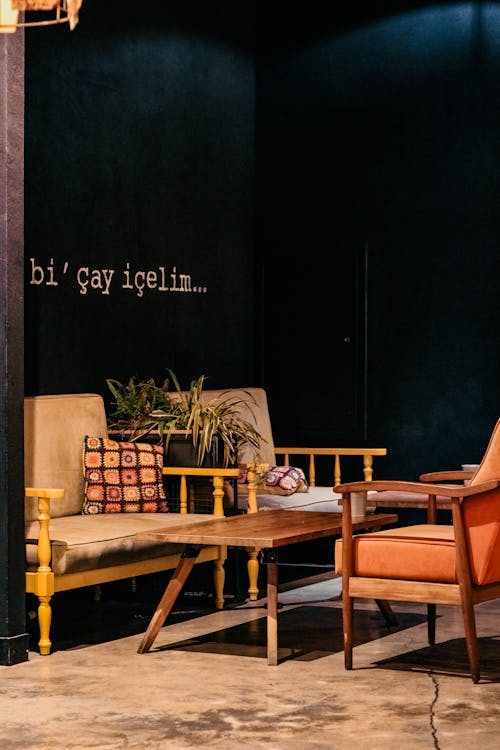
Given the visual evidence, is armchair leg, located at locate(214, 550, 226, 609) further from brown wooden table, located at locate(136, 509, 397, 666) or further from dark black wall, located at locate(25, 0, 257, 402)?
dark black wall, located at locate(25, 0, 257, 402)

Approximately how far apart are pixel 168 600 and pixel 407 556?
112 centimetres

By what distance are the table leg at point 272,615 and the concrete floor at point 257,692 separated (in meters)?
0.06

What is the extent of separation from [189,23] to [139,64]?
2.58 ft

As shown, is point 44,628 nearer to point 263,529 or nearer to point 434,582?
point 263,529

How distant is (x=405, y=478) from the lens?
8961 millimetres

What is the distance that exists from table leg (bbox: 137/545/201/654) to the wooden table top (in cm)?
13

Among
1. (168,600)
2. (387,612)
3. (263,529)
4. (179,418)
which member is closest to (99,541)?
(168,600)

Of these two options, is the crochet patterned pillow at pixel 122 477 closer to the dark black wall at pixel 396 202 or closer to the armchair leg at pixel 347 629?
the armchair leg at pixel 347 629

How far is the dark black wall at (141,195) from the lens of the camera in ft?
24.2

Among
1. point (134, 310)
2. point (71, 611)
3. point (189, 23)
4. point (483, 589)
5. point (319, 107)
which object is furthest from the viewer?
point (319, 107)

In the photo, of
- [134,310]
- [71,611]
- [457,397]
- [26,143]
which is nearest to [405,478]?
[457,397]

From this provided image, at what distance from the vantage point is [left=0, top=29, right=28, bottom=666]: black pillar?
18.1 feet

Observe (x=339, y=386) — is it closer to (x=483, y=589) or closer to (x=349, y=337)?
(x=349, y=337)

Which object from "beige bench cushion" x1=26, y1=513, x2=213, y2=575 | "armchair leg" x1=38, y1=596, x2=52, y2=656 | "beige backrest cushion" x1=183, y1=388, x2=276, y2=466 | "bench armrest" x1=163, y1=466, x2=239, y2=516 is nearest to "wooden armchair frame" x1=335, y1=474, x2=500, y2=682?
"beige bench cushion" x1=26, y1=513, x2=213, y2=575
